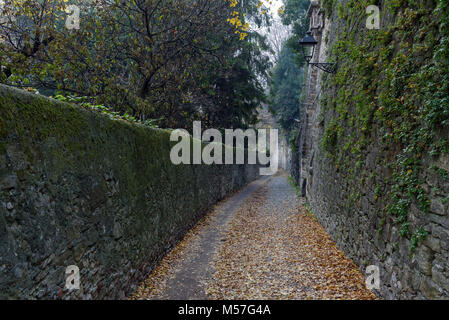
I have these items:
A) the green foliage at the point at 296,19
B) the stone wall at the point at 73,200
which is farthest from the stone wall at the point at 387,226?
the green foliage at the point at 296,19

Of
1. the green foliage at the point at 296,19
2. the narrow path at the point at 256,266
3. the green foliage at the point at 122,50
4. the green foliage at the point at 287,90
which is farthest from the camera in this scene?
the green foliage at the point at 287,90

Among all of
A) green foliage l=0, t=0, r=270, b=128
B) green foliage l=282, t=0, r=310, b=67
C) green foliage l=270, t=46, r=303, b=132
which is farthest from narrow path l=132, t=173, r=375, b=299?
green foliage l=270, t=46, r=303, b=132

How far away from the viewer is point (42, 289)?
9.63 ft

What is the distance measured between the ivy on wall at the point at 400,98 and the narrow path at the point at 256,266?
146 centimetres

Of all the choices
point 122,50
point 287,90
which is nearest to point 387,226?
point 122,50

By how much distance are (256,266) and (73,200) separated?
4.13 m

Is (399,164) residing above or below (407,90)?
below

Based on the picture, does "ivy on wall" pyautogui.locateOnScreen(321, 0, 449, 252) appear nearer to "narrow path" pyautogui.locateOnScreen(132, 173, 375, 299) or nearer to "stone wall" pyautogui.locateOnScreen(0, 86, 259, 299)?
"narrow path" pyautogui.locateOnScreen(132, 173, 375, 299)

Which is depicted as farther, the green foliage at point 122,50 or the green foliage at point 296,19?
the green foliage at point 296,19

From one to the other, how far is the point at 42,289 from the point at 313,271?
4.68 metres

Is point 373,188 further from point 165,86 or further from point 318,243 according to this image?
point 165,86

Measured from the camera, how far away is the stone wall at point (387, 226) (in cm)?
321

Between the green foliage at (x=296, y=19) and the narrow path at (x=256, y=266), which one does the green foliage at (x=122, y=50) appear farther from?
the green foliage at (x=296, y=19)
